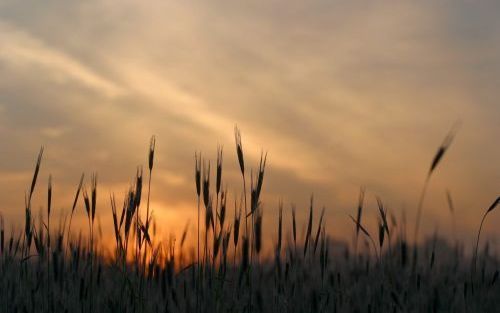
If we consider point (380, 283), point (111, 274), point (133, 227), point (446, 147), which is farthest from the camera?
point (111, 274)

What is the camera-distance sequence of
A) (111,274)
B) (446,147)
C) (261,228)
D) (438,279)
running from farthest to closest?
(438,279), (111,274), (261,228), (446,147)

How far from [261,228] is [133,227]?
0.80 meters

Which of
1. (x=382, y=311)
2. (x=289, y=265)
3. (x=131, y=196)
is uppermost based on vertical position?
(x=131, y=196)

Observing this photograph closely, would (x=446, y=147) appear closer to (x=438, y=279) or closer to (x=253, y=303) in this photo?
(x=253, y=303)

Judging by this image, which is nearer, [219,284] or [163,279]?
[219,284]

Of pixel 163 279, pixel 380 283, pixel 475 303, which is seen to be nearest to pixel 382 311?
pixel 380 283

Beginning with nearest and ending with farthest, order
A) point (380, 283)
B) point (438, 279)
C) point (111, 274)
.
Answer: point (380, 283) → point (111, 274) → point (438, 279)

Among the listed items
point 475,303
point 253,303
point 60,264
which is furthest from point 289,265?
point 60,264

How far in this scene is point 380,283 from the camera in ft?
14.6

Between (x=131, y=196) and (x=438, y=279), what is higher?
(x=131, y=196)

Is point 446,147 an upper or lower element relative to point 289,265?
upper

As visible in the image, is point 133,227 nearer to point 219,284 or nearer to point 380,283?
point 219,284

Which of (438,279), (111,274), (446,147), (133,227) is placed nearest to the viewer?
(446,147)

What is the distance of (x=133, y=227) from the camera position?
4113 millimetres
